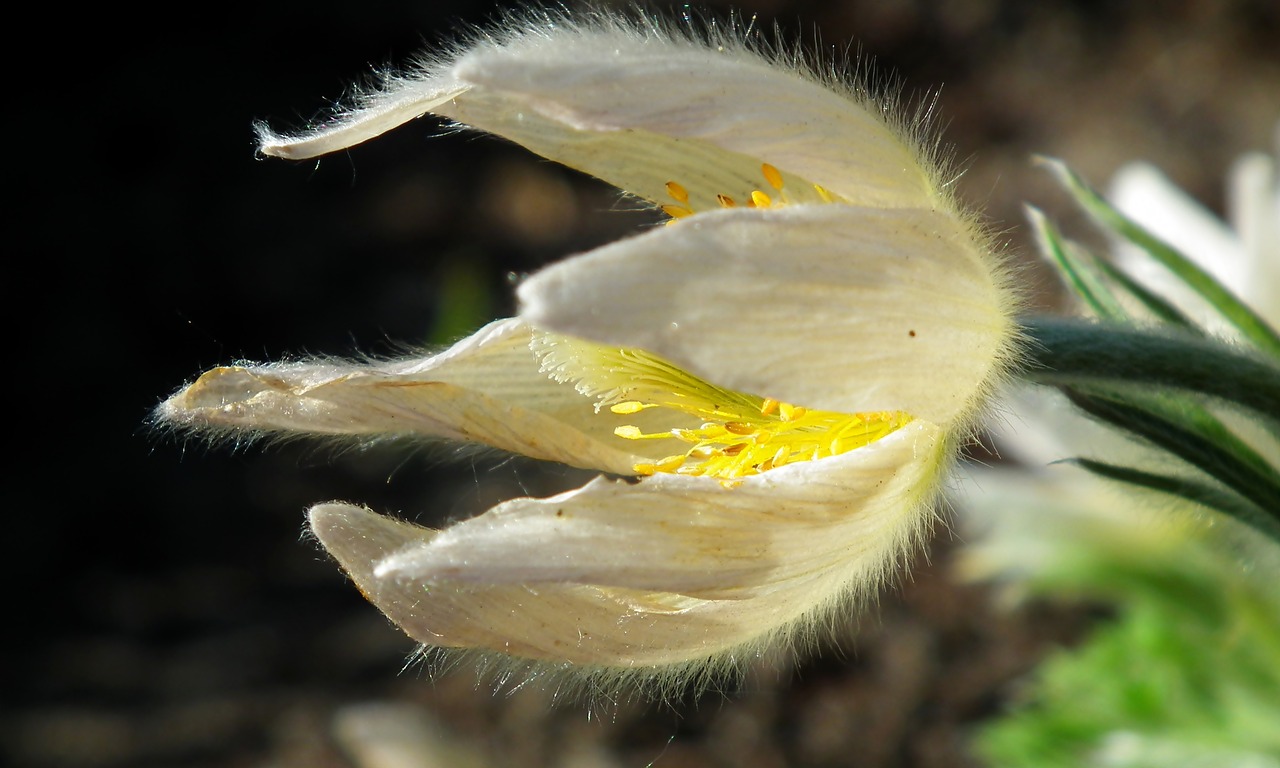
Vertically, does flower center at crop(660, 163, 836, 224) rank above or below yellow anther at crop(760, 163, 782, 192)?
below

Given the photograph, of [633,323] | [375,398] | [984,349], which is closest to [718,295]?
[633,323]

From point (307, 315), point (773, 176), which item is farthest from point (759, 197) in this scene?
point (307, 315)

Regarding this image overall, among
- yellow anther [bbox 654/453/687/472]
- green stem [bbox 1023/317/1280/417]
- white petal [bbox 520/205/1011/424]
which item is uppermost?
white petal [bbox 520/205/1011/424]

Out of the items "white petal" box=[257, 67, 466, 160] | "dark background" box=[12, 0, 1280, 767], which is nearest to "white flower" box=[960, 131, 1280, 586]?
"white petal" box=[257, 67, 466, 160]

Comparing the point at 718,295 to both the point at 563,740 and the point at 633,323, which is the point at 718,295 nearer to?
the point at 633,323

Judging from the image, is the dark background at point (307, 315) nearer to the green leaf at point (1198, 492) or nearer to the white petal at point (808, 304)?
the green leaf at point (1198, 492)

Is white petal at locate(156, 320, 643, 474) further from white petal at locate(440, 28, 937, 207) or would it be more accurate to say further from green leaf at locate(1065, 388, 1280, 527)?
green leaf at locate(1065, 388, 1280, 527)

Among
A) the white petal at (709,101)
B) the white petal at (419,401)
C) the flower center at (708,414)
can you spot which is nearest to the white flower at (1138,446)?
the flower center at (708,414)

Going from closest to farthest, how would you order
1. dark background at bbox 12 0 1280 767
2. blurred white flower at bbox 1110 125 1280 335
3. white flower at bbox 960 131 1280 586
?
1. white flower at bbox 960 131 1280 586
2. blurred white flower at bbox 1110 125 1280 335
3. dark background at bbox 12 0 1280 767
